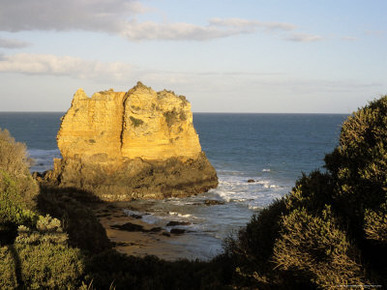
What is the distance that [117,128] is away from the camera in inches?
1626

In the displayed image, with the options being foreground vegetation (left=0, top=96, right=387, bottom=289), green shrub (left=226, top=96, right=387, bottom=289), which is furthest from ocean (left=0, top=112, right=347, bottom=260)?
foreground vegetation (left=0, top=96, right=387, bottom=289)

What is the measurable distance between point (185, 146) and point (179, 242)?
19039 millimetres

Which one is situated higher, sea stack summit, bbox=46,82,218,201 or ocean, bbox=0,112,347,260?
sea stack summit, bbox=46,82,218,201

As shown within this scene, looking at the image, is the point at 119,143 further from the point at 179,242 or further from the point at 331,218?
the point at 331,218

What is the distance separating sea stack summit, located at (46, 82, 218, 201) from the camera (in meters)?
38.7

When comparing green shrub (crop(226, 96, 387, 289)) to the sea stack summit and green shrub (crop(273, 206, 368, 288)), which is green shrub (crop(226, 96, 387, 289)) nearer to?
green shrub (crop(273, 206, 368, 288))

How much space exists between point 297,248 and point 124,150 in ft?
106

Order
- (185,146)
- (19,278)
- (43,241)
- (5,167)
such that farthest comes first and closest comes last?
(185,146)
(5,167)
(43,241)
(19,278)

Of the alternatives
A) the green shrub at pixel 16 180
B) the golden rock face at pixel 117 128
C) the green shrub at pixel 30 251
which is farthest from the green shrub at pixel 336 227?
the golden rock face at pixel 117 128

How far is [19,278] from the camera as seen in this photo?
37.5 ft

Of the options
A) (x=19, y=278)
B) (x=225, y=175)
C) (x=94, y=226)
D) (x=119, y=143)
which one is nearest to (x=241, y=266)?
(x=19, y=278)

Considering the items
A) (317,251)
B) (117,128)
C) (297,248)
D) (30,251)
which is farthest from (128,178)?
(317,251)

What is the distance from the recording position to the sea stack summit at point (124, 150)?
38719 mm

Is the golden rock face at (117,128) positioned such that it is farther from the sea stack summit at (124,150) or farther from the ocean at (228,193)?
the ocean at (228,193)
